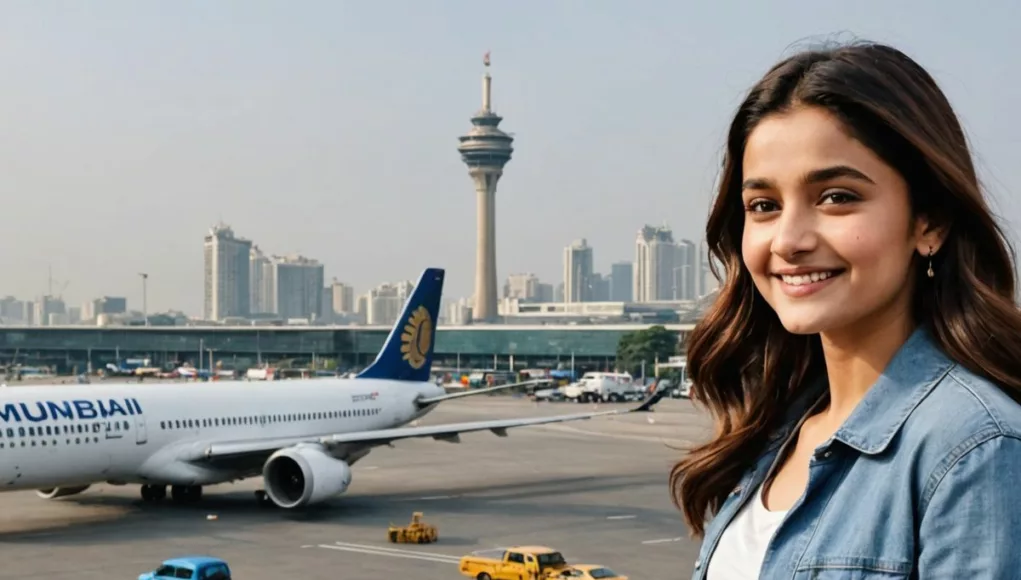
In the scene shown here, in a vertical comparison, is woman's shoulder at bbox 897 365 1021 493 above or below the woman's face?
below

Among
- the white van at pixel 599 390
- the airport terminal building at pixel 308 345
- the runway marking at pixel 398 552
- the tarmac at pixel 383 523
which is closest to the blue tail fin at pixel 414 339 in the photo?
the tarmac at pixel 383 523

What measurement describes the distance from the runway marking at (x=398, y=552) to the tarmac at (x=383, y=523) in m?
0.03

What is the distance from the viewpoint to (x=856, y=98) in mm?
2020

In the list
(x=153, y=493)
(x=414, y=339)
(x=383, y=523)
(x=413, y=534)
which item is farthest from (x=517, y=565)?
(x=414, y=339)

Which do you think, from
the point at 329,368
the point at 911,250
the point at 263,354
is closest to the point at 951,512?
the point at 911,250

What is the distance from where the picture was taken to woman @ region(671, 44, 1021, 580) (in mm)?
A: 1739

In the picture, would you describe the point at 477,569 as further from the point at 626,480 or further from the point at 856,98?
the point at 856,98

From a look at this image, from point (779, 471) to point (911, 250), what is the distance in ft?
1.98

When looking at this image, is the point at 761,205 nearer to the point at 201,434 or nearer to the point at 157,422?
the point at 157,422

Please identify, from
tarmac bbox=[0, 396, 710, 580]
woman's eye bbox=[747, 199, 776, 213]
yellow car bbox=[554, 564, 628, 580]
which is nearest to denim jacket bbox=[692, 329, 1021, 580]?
woman's eye bbox=[747, 199, 776, 213]

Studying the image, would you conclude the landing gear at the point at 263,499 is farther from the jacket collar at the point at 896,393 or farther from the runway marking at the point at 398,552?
the jacket collar at the point at 896,393

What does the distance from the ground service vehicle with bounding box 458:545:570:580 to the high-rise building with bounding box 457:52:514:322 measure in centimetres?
14382

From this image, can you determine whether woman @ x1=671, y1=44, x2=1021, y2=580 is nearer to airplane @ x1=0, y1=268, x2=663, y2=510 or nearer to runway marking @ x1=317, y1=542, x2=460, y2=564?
runway marking @ x1=317, y1=542, x2=460, y2=564

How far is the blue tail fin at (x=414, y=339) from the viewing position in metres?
31.0
